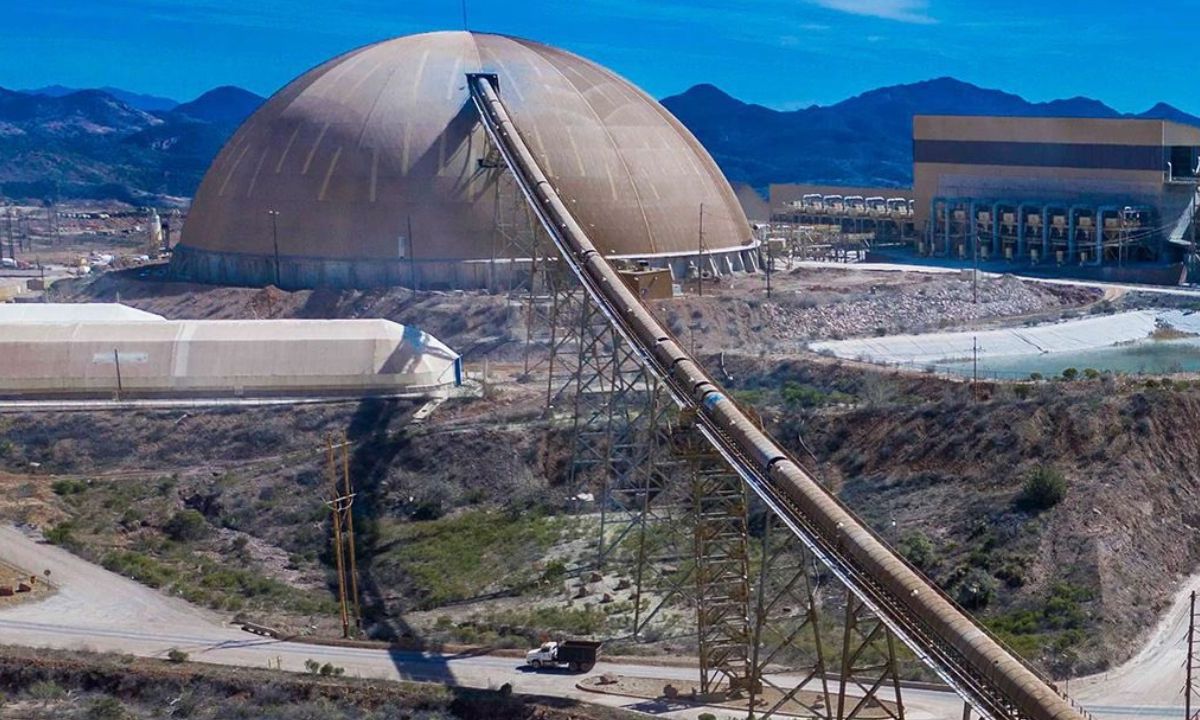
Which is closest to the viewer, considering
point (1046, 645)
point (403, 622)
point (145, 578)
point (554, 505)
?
point (1046, 645)

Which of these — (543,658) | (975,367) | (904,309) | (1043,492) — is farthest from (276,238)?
(543,658)

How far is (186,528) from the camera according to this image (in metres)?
51.3

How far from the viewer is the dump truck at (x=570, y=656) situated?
36.8 metres

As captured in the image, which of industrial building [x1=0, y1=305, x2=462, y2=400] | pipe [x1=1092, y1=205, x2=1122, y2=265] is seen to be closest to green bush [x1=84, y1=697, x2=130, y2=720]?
industrial building [x1=0, y1=305, x2=462, y2=400]

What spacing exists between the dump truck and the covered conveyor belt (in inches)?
216

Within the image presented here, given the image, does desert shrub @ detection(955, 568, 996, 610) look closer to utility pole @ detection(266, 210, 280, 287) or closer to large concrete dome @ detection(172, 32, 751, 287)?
large concrete dome @ detection(172, 32, 751, 287)

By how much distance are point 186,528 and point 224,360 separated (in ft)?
41.8

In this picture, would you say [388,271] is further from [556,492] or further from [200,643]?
[200,643]

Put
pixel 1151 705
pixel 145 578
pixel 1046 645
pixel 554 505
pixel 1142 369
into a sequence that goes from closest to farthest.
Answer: pixel 1151 705
pixel 1046 645
pixel 145 578
pixel 554 505
pixel 1142 369

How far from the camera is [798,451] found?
50.7 metres

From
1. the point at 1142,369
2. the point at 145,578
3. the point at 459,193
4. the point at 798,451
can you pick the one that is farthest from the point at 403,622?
the point at 459,193

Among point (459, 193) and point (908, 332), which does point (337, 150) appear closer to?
point (459, 193)

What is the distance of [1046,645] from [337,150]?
48.8 m

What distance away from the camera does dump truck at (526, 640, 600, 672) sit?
36.8 m
